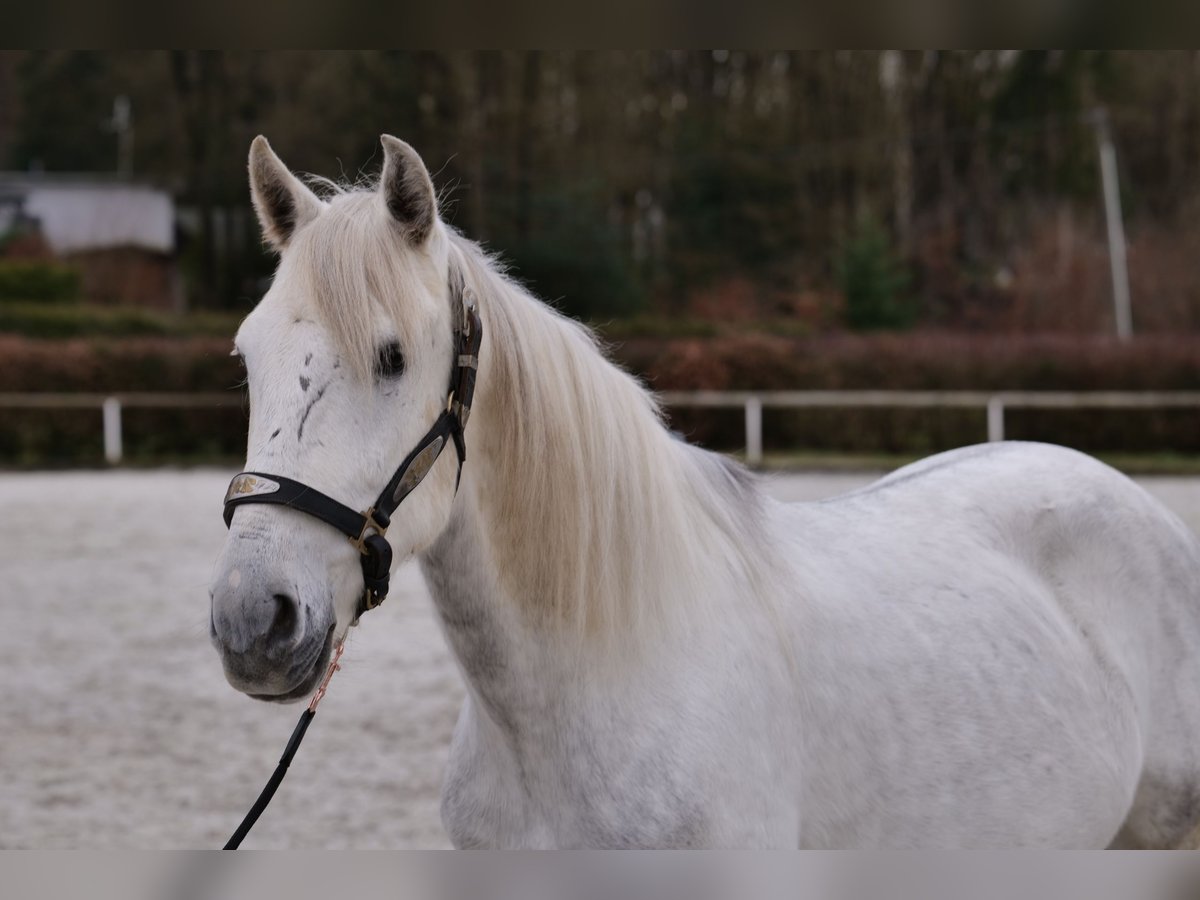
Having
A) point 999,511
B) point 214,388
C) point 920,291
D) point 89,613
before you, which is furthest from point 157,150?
point 999,511

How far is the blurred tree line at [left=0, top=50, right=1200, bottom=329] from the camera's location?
23.7 m

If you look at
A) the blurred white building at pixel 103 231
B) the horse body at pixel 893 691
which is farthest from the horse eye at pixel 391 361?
the blurred white building at pixel 103 231

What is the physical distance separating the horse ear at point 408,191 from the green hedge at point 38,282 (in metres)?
23.7

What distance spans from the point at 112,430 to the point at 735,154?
647 inches

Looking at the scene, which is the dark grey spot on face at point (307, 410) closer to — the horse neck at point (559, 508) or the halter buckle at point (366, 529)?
the halter buckle at point (366, 529)

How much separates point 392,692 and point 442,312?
4.46 metres

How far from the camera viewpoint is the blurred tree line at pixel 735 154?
931 inches

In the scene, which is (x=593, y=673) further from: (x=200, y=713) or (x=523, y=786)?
(x=200, y=713)

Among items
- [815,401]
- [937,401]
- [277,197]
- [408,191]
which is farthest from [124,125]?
[408,191]

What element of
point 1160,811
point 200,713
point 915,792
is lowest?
point 200,713

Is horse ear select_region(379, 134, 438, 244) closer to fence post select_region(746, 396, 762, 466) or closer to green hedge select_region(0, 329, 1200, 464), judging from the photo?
fence post select_region(746, 396, 762, 466)

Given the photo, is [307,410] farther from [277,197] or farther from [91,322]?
[91,322]

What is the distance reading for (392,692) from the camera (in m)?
5.92

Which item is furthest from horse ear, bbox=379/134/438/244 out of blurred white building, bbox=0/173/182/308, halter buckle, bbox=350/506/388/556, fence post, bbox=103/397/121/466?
blurred white building, bbox=0/173/182/308
